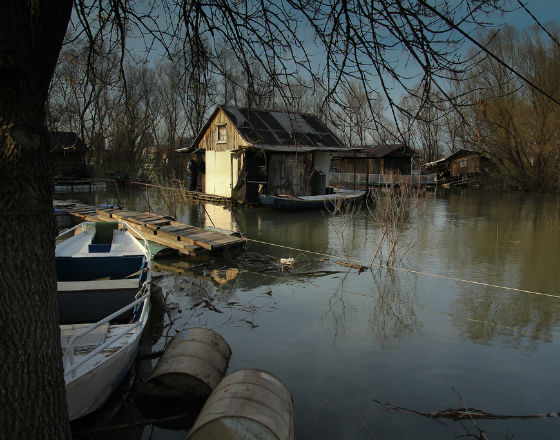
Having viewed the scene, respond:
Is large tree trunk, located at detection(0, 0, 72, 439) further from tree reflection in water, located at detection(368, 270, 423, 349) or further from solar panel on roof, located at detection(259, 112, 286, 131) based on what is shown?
solar panel on roof, located at detection(259, 112, 286, 131)

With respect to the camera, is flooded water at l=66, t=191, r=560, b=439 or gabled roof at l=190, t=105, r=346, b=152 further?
gabled roof at l=190, t=105, r=346, b=152

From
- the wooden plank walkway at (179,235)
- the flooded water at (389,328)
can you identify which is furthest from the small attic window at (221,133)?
the flooded water at (389,328)

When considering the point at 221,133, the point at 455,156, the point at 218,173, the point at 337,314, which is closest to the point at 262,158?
the point at 221,133

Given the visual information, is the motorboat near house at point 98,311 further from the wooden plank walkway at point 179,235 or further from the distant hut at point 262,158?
the distant hut at point 262,158

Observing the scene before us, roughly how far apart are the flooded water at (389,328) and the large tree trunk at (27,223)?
8.72 ft

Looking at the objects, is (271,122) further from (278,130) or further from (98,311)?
(98,311)

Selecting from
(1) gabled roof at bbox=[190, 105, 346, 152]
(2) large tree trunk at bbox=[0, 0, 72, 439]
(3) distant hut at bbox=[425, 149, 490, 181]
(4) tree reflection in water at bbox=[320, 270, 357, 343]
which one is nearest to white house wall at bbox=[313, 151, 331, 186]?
(1) gabled roof at bbox=[190, 105, 346, 152]

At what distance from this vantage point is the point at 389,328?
769 cm

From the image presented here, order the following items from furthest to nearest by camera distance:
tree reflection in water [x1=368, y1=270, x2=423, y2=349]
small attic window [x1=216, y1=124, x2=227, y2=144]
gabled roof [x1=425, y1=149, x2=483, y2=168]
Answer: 1. gabled roof [x1=425, y1=149, x2=483, y2=168]
2. small attic window [x1=216, y1=124, x2=227, y2=144]
3. tree reflection in water [x1=368, y1=270, x2=423, y2=349]

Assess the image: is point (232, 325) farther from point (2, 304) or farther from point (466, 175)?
point (466, 175)

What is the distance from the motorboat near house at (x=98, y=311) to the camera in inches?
176

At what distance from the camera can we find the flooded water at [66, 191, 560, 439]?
522 centimetres

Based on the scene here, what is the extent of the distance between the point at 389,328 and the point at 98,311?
4729mm

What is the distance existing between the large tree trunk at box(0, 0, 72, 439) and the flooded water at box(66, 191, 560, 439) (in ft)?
8.72
